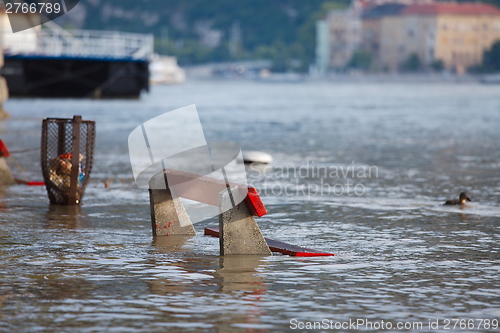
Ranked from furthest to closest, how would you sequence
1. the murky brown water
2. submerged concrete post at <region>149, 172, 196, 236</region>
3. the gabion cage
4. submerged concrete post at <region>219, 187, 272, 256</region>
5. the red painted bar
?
the gabion cage → submerged concrete post at <region>149, 172, 196, 236</region> → the red painted bar → submerged concrete post at <region>219, 187, 272, 256</region> → the murky brown water

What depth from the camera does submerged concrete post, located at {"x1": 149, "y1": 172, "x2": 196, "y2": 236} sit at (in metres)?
8.27

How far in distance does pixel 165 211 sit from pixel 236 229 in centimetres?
136

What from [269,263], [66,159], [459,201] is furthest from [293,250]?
[459,201]

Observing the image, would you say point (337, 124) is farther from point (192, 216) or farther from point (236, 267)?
point (236, 267)

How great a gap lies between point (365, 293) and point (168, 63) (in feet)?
515

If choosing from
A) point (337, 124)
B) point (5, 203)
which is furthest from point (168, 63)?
point (5, 203)

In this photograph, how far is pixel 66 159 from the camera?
10227mm

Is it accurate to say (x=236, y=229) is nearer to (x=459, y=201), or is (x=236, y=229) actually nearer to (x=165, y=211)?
(x=165, y=211)

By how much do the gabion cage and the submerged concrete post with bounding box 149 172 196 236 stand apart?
79.7 inches

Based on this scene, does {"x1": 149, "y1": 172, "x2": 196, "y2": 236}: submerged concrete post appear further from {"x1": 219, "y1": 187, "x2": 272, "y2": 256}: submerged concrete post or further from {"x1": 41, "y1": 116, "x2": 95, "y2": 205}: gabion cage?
{"x1": 41, "y1": 116, "x2": 95, "y2": 205}: gabion cage

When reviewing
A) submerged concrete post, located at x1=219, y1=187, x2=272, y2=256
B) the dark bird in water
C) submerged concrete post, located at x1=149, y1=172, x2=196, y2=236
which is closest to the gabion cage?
submerged concrete post, located at x1=149, y1=172, x2=196, y2=236

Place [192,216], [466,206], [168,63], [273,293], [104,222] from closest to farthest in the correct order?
[273,293] → [104,222] → [192,216] → [466,206] → [168,63]

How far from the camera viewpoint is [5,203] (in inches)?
417

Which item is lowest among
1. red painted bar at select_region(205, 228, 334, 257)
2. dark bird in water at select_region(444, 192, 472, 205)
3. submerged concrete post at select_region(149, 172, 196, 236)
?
dark bird in water at select_region(444, 192, 472, 205)
